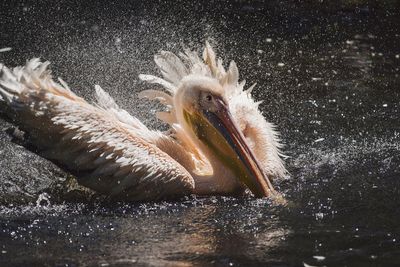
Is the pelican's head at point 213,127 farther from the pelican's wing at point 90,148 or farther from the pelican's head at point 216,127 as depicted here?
the pelican's wing at point 90,148

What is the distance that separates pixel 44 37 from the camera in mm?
10617

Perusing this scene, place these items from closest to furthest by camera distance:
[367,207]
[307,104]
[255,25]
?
[367,207] → [307,104] → [255,25]

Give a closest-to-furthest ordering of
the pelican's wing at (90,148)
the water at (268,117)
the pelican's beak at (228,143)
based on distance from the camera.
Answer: the water at (268,117)
the pelican's wing at (90,148)
the pelican's beak at (228,143)

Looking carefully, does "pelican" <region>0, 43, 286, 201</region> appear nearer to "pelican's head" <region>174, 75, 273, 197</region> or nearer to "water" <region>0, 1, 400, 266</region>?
"pelican's head" <region>174, 75, 273, 197</region>

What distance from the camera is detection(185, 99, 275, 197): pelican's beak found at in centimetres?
607

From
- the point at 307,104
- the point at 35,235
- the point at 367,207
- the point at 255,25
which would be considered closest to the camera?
the point at 35,235

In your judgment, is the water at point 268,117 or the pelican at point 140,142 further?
the pelican at point 140,142

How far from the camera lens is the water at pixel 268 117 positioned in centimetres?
496

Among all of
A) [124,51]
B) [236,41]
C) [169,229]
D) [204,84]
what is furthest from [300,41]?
[169,229]

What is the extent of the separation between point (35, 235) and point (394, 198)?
8.01ft

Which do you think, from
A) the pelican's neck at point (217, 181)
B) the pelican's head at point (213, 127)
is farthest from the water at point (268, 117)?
the pelican's head at point (213, 127)

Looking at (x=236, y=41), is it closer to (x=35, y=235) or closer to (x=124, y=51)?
(x=124, y=51)

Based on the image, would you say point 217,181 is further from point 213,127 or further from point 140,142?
point 140,142

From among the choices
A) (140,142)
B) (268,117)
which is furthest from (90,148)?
(268,117)
